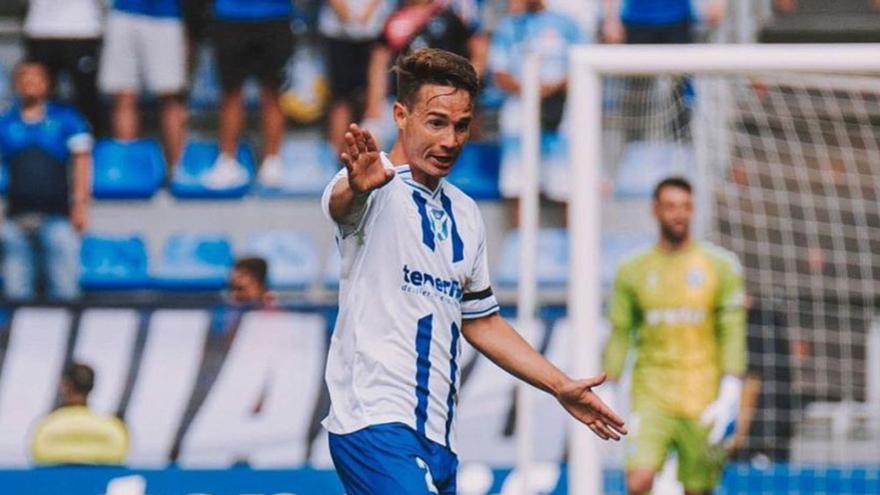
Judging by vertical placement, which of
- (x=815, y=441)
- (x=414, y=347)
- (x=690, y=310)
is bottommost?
(x=815, y=441)

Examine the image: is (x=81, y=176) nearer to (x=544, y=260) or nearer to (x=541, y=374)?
(x=544, y=260)

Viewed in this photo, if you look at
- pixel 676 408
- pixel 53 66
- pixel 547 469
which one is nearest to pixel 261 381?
pixel 547 469

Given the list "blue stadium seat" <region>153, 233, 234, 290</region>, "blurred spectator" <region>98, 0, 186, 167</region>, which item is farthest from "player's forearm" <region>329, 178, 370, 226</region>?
"blurred spectator" <region>98, 0, 186, 167</region>

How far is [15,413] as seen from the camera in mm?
9430

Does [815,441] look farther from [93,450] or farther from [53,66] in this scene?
[53,66]

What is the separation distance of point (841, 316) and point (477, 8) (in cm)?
296

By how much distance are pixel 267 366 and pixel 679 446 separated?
2.27 meters

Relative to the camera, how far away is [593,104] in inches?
311

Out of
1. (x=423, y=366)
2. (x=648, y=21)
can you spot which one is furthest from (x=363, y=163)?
(x=648, y=21)

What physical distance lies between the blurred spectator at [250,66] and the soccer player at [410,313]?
656 centimetres

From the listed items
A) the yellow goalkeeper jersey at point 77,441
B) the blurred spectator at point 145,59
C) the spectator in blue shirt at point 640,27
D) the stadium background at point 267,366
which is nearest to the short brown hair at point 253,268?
the stadium background at point 267,366

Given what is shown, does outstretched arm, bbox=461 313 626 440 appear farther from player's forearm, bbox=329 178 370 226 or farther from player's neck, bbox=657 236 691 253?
player's neck, bbox=657 236 691 253

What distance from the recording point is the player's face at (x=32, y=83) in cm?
1041

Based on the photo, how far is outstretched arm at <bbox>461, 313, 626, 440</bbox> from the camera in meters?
4.52
